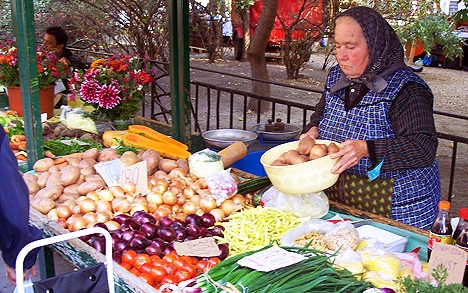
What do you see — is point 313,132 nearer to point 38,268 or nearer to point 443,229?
point 443,229

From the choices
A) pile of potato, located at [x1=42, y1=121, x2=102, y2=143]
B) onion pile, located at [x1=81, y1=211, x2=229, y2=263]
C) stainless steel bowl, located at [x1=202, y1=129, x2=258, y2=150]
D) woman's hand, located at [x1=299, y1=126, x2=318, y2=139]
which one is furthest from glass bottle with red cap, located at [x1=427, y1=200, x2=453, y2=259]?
pile of potato, located at [x1=42, y1=121, x2=102, y2=143]

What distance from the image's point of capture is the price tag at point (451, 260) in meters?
1.75

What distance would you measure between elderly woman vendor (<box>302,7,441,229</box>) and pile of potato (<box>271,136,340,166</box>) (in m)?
0.14

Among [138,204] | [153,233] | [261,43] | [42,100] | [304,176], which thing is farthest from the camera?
[261,43]

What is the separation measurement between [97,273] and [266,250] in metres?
0.66

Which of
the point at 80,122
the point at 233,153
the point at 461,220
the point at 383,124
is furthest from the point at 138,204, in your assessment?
the point at 80,122

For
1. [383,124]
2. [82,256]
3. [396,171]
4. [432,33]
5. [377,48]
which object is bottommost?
[82,256]

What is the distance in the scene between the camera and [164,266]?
2180 millimetres

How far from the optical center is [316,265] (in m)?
1.92

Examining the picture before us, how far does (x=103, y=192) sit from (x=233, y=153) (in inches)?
38.4

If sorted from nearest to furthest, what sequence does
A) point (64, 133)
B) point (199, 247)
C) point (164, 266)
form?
point (164, 266) < point (199, 247) < point (64, 133)

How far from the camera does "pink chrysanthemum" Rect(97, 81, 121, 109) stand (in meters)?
4.20

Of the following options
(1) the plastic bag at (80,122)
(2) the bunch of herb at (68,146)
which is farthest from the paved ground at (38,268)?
(1) the plastic bag at (80,122)

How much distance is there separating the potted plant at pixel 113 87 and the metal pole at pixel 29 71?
0.64 m
